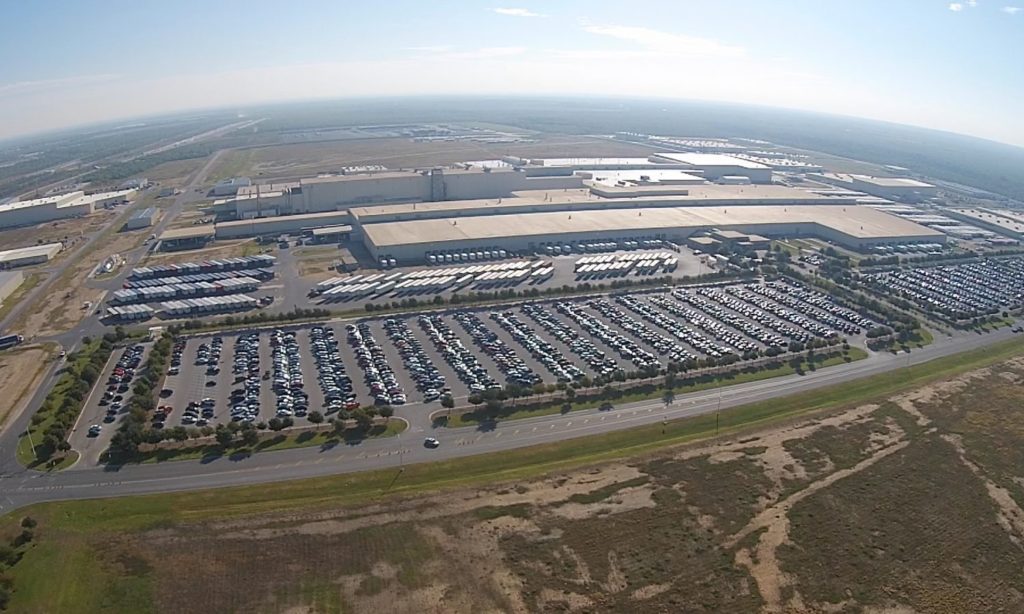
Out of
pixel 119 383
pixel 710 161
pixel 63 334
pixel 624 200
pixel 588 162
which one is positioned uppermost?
pixel 710 161

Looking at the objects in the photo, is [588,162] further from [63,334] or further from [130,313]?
[63,334]

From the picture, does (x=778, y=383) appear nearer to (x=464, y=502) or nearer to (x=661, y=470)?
(x=661, y=470)

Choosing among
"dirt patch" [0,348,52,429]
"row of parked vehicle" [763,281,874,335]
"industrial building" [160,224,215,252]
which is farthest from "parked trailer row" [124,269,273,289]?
"row of parked vehicle" [763,281,874,335]

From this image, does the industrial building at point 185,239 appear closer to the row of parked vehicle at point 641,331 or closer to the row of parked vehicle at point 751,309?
the row of parked vehicle at point 641,331

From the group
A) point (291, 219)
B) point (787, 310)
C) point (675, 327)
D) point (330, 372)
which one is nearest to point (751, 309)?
point (787, 310)

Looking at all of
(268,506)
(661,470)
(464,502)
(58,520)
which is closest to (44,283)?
(58,520)

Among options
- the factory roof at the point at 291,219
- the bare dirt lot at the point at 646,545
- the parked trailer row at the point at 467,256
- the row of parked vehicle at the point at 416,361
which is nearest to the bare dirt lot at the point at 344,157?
the factory roof at the point at 291,219

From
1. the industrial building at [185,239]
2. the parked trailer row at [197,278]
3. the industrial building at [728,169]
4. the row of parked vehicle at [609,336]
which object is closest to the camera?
the row of parked vehicle at [609,336]
